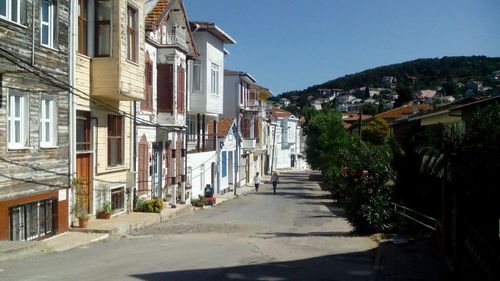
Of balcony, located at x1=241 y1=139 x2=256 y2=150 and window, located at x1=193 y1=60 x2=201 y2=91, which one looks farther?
balcony, located at x1=241 y1=139 x2=256 y2=150

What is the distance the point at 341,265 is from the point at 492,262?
186 inches

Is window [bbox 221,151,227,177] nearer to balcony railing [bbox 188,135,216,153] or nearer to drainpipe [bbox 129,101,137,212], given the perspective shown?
balcony railing [bbox 188,135,216,153]

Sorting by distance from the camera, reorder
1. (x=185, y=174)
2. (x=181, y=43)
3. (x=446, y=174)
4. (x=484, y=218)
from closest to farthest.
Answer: (x=484, y=218) → (x=446, y=174) → (x=181, y=43) → (x=185, y=174)

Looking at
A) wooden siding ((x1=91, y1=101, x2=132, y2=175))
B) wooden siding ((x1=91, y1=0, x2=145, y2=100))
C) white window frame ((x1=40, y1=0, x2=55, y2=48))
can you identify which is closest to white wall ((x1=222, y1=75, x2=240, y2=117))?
wooden siding ((x1=91, y1=101, x2=132, y2=175))

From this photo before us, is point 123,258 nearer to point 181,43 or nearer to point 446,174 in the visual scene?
point 446,174

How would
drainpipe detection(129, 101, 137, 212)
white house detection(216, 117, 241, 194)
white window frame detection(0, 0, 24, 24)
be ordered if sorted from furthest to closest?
white house detection(216, 117, 241, 194)
drainpipe detection(129, 101, 137, 212)
white window frame detection(0, 0, 24, 24)

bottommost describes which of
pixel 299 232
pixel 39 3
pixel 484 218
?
pixel 299 232

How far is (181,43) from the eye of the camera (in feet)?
99.9

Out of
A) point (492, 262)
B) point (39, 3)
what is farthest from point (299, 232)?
point (492, 262)

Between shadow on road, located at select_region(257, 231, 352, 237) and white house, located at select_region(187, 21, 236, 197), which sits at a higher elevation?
white house, located at select_region(187, 21, 236, 197)

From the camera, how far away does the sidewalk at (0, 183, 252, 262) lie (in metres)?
13.1

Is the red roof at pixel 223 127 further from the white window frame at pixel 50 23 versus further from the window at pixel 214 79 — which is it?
the white window frame at pixel 50 23

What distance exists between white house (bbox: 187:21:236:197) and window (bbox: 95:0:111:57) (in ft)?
50.0

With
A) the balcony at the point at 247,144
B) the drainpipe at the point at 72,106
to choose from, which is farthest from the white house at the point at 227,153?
the drainpipe at the point at 72,106
